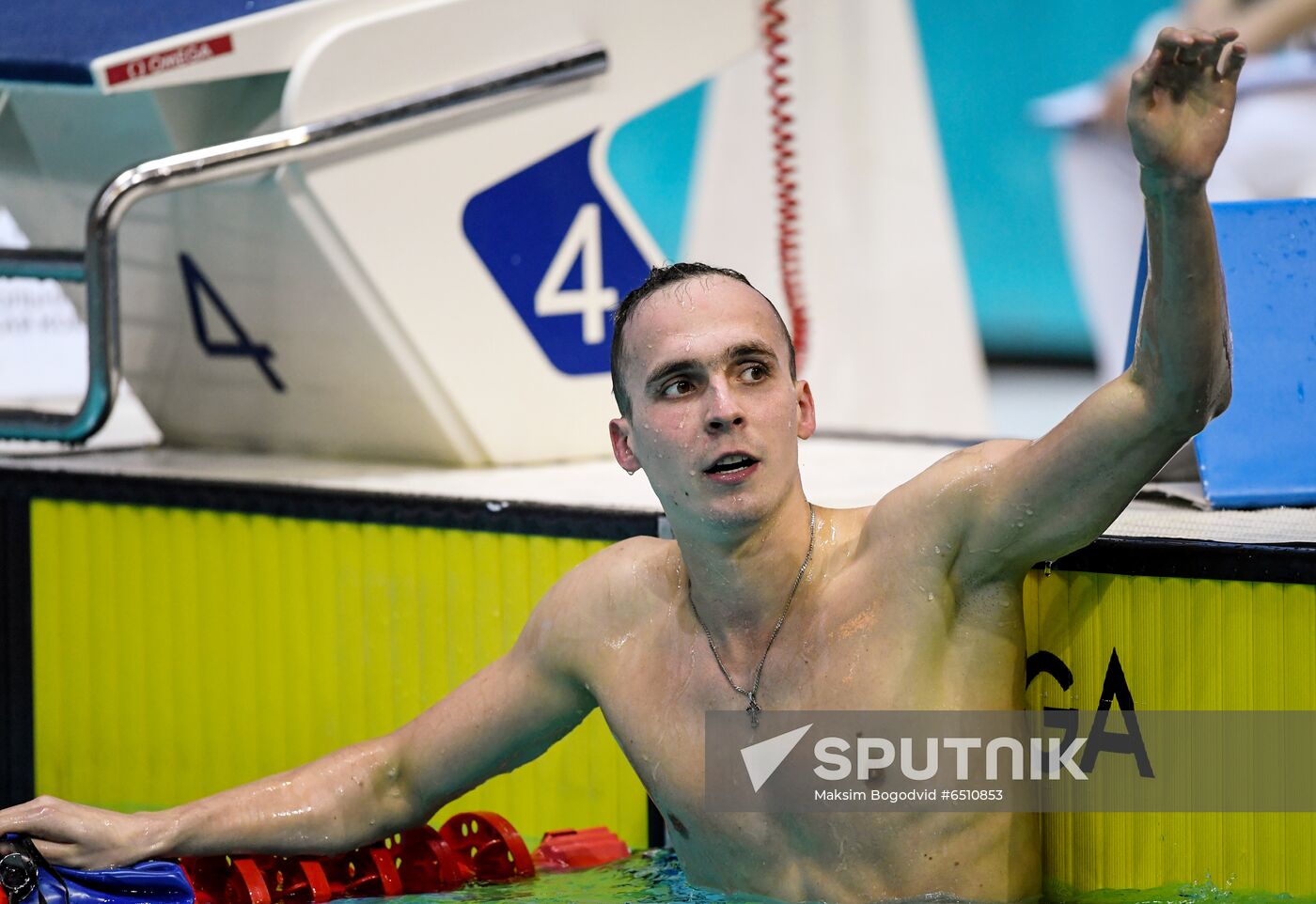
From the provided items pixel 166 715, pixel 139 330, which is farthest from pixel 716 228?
pixel 166 715

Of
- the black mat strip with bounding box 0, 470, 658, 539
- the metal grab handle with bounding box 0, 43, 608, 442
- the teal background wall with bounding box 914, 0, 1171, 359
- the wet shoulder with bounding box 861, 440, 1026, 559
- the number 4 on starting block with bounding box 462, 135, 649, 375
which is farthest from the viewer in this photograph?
the teal background wall with bounding box 914, 0, 1171, 359

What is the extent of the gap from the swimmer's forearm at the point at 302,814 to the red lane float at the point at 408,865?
2.2 inches

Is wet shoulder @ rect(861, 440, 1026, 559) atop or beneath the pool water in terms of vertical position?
atop

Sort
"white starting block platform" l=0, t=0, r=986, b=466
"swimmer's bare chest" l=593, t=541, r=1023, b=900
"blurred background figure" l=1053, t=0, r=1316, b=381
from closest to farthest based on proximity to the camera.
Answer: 1. "swimmer's bare chest" l=593, t=541, r=1023, b=900
2. "white starting block platform" l=0, t=0, r=986, b=466
3. "blurred background figure" l=1053, t=0, r=1316, b=381

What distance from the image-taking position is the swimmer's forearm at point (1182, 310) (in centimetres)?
184

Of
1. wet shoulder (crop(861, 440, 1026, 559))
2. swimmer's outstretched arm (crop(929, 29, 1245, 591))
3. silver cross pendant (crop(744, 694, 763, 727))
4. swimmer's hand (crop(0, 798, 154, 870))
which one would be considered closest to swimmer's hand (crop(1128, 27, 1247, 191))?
swimmer's outstretched arm (crop(929, 29, 1245, 591))

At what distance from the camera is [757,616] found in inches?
92.9

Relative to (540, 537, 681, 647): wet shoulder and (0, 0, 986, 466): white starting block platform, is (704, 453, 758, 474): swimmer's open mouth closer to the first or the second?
(540, 537, 681, 647): wet shoulder

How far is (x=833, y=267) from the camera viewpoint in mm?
6426

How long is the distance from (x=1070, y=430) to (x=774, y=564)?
0.48 meters

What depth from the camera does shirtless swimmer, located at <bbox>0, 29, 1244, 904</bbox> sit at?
2.04 meters

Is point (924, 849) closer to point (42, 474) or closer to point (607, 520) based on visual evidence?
point (607, 520)

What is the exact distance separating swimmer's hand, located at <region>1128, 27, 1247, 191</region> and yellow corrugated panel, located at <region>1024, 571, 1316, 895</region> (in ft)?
2.54

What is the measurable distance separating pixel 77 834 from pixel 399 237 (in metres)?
1.47
